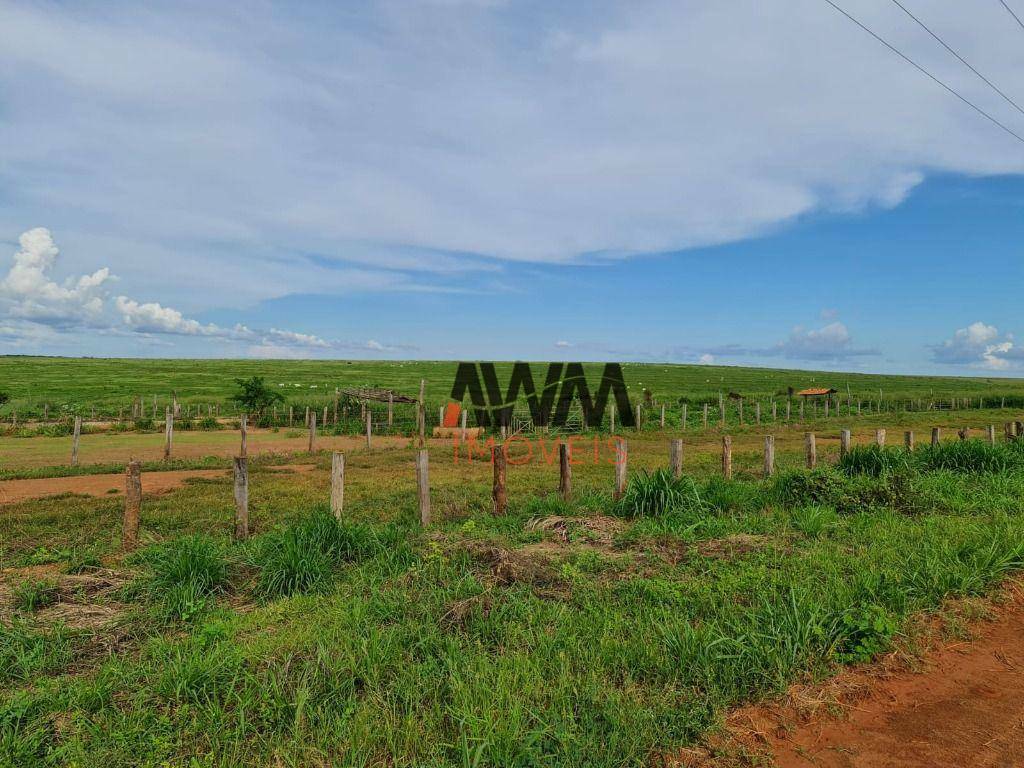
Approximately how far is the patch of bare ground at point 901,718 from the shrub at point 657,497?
14.7ft

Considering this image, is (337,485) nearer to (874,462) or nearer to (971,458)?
(874,462)

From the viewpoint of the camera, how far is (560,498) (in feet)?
35.2

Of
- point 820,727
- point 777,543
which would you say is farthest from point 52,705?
point 777,543

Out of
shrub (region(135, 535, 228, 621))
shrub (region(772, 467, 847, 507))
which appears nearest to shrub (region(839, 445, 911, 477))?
shrub (region(772, 467, 847, 507))

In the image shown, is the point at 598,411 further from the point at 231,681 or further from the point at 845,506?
the point at 231,681

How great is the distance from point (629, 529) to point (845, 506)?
11.9 ft

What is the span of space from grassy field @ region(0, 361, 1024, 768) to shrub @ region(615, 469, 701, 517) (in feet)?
0.12

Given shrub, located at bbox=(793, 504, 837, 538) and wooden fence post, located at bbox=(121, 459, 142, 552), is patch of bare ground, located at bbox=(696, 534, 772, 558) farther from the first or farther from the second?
wooden fence post, located at bbox=(121, 459, 142, 552)

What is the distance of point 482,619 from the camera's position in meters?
5.10

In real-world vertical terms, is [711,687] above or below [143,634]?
above

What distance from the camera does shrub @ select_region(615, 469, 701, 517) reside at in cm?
923

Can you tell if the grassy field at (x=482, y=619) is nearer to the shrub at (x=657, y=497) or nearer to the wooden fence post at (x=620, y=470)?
the shrub at (x=657, y=497)

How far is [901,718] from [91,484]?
60.7ft

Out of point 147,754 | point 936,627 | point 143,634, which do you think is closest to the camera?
point 147,754
